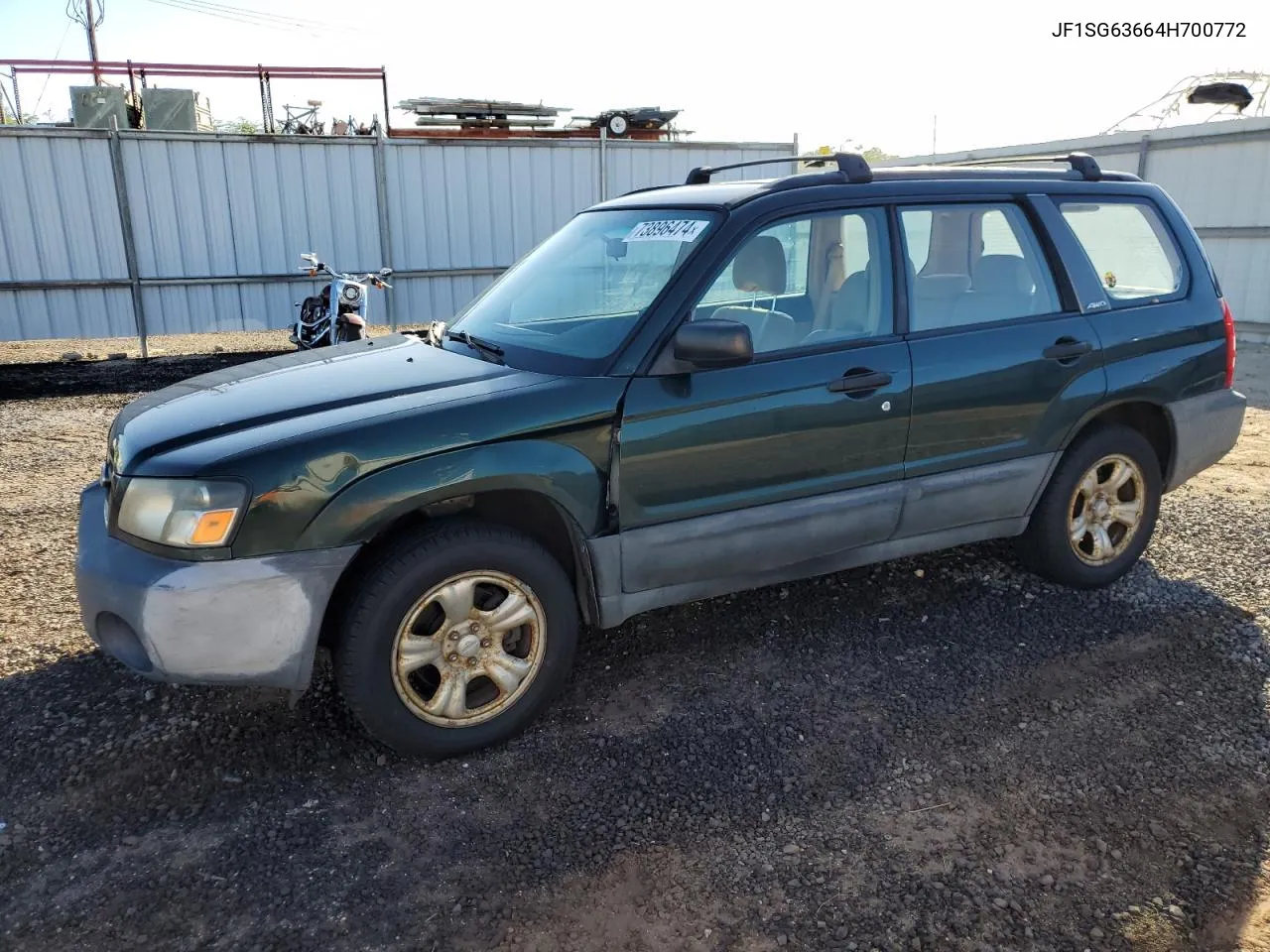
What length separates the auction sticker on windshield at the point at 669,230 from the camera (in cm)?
358

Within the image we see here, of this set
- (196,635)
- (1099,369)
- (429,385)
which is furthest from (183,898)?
(1099,369)

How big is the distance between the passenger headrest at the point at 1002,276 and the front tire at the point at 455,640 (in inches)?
88.3

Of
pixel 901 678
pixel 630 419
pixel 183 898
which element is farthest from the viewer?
pixel 901 678

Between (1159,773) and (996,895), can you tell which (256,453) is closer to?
(996,895)

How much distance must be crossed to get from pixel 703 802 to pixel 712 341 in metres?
1.46

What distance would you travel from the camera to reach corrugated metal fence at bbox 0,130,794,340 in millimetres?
10570

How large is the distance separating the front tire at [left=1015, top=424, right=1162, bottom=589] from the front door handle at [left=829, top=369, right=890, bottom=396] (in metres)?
1.18

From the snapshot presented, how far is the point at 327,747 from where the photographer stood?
3250 mm

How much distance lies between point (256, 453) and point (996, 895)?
241 cm

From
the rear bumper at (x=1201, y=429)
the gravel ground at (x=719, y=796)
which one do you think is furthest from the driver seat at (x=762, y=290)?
the rear bumper at (x=1201, y=429)

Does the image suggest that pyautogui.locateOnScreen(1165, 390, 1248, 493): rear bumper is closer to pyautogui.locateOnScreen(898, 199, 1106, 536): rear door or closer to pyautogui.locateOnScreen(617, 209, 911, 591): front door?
pyautogui.locateOnScreen(898, 199, 1106, 536): rear door

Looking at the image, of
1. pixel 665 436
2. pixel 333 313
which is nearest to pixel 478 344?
pixel 665 436

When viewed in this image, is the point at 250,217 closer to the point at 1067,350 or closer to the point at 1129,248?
the point at 1129,248

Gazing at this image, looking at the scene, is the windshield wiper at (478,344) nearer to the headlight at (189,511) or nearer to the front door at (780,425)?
the front door at (780,425)
